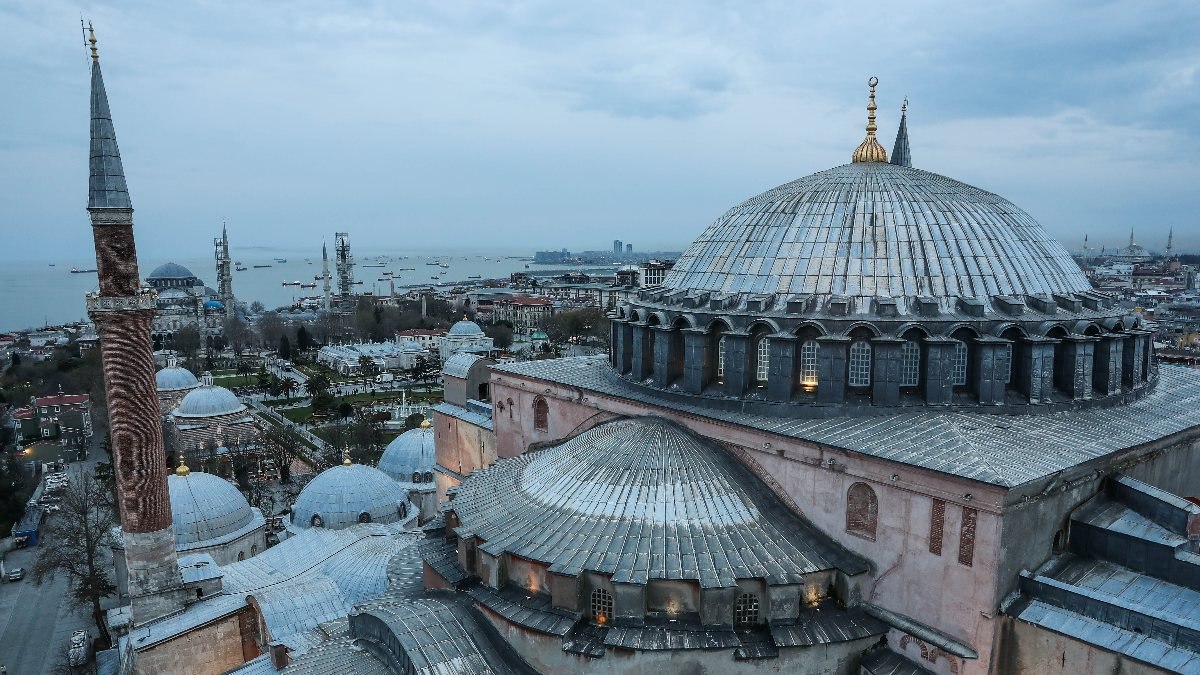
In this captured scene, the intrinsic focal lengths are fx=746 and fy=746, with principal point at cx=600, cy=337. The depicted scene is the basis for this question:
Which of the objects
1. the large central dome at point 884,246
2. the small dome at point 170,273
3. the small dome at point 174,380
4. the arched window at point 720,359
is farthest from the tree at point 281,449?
the small dome at point 170,273

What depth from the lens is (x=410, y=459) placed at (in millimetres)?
32219

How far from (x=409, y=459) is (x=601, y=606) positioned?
2166 centimetres

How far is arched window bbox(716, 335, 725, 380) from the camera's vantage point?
15.7 metres

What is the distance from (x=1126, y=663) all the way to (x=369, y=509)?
21.7 metres

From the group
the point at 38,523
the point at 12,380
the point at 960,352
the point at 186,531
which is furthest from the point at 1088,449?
the point at 12,380

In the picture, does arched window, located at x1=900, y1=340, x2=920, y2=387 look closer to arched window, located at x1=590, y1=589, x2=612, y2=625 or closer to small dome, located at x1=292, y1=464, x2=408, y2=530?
arched window, located at x1=590, y1=589, x2=612, y2=625

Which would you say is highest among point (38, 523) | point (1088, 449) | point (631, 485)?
point (1088, 449)

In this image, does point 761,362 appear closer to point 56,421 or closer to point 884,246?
point 884,246

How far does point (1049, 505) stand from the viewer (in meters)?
11.4

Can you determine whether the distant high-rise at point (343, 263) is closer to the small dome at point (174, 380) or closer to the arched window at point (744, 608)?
the small dome at point (174, 380)

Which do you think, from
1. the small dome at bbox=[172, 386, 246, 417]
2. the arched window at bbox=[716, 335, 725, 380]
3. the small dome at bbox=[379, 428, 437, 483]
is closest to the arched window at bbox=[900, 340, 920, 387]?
the arched window at bbox=[716, 335, 725, 380]

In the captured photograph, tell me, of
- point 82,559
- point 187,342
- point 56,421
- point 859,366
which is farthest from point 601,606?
Answer: point 187,342

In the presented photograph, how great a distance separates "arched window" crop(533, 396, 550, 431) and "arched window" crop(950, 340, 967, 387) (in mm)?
10000

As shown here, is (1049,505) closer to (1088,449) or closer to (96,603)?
(1088,449)
